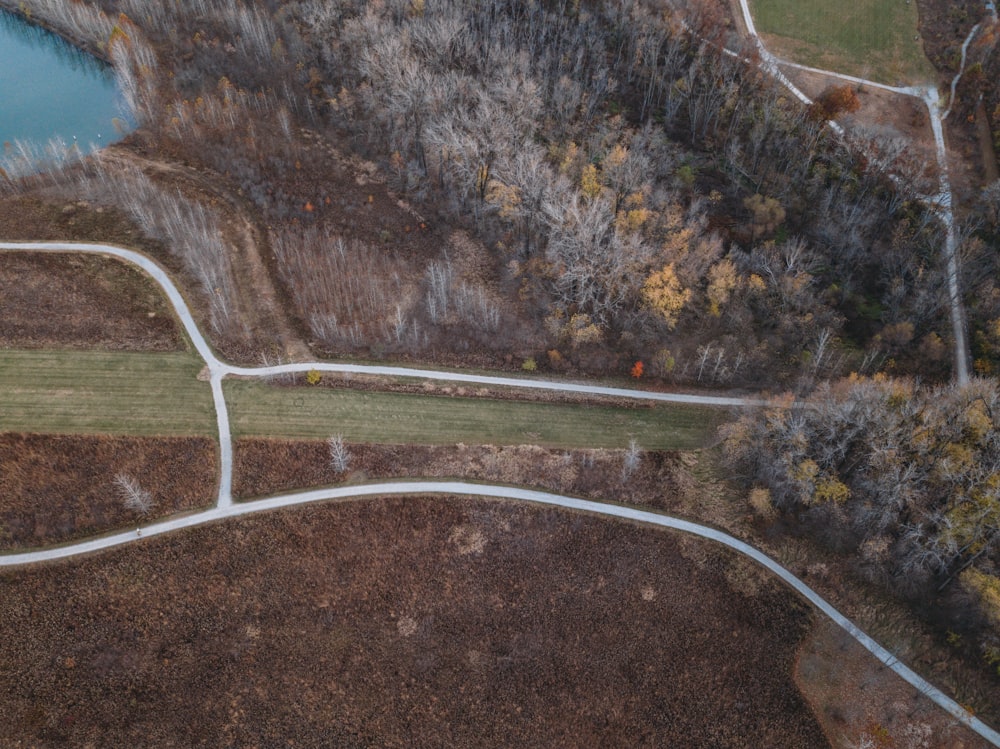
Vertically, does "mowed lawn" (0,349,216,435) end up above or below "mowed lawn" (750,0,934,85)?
below

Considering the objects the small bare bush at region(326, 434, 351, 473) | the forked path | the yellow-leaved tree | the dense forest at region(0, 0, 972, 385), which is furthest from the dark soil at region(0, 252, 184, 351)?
the yellow-leaved tree

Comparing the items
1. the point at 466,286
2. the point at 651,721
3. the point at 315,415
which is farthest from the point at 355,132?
the point at 651,721

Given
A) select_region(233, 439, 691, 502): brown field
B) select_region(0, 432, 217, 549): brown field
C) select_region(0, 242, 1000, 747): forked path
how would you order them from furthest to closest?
select_region(233, 439, 691, 502): brown field, select_region(0, 432, 217, 549): brown field, select_region(0, 242, 1000, 747): forked path

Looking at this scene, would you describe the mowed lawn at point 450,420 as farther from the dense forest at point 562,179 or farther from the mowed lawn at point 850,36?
the mowed lawn at point 850,36

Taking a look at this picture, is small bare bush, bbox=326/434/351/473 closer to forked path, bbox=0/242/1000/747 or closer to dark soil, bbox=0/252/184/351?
forked path, bbox=0/242/1000/747

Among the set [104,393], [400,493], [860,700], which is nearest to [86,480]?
[104,393]

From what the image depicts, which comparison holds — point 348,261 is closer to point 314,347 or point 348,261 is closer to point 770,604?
point 314,347
